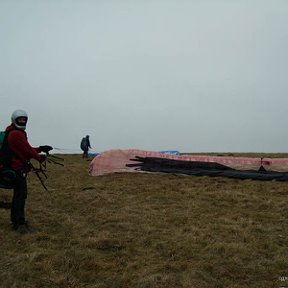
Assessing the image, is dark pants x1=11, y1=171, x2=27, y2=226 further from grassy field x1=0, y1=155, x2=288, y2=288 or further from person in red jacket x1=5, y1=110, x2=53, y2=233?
grassy field x1=0, y1=155, x2=288, y2=288

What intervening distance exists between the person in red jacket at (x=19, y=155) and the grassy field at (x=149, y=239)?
39 centimetres

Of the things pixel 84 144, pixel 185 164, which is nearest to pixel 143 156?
pixel 185 164

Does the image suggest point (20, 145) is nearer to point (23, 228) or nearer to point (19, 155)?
point (19, 155)

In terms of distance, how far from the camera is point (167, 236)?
27.8 feet

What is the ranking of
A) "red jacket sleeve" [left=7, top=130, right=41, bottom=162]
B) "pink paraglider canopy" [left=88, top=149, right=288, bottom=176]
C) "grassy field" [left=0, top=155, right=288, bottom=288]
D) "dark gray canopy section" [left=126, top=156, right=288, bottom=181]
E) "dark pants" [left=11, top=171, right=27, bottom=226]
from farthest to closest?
"pink paraglider canopy" [left=88, top=149, right=288, bottom=176] → "dark gray canopy section" [left=126, top=156, right=288, bottom=181] → "dark pants" [left=11, top=171, right=27, bottom=226] → "red jacket sleeve" [left=7, top=130, right=41, bottom=162] → "grassy field" [left=0, top=155, right=288, bottom=288]

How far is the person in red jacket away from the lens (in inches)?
327

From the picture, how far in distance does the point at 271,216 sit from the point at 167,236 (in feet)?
9.32

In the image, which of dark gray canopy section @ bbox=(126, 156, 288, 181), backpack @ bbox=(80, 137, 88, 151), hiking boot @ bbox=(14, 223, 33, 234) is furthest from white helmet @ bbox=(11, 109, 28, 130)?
backpack @ bbox=(80, 137, 88, 151)

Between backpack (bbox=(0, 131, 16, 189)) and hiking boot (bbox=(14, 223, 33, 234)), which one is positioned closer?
backpack (bbox=(0, 131, 16, 189))

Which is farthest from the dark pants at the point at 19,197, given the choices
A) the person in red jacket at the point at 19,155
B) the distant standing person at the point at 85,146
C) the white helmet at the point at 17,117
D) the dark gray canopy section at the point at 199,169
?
the distant standing person at the point at 85,146

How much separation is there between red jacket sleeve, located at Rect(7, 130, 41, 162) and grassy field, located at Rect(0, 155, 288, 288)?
149 centimetres

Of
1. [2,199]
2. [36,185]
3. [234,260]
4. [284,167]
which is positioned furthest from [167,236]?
[284,167]

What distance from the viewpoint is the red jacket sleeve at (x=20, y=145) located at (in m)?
8.27

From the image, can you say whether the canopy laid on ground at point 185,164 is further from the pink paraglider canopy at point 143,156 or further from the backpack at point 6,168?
the backpack at point 6,168
